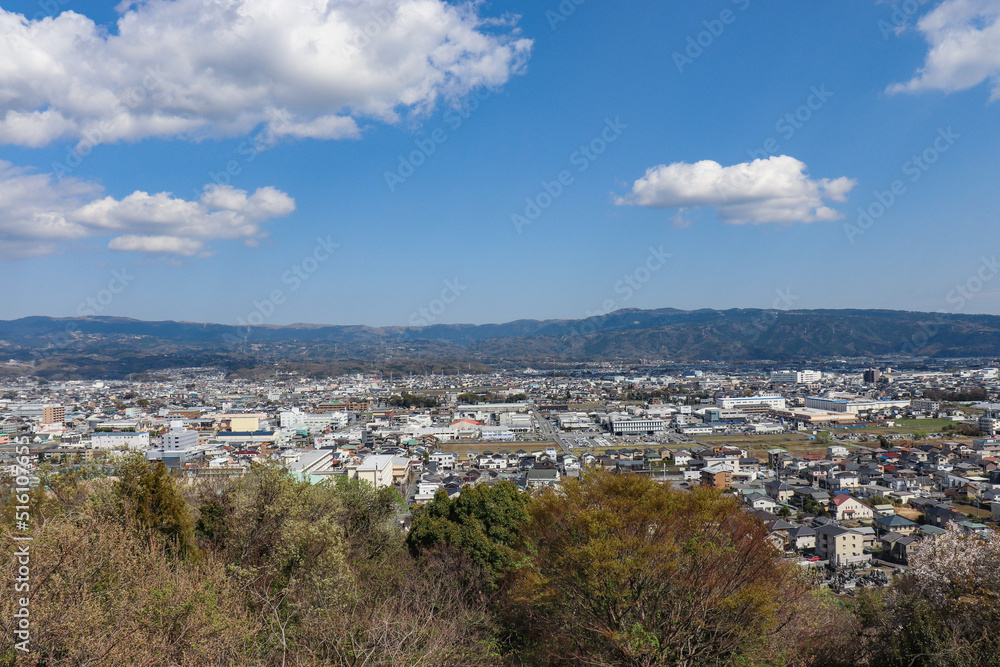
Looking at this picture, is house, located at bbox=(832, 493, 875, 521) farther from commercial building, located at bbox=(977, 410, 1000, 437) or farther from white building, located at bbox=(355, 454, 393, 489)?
commercial building, located at bbox=(977, 410, 1000, 437)

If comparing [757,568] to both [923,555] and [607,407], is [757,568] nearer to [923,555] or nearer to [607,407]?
[923,555]

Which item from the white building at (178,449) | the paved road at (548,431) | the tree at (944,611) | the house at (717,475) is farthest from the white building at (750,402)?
the tree at (944,611)

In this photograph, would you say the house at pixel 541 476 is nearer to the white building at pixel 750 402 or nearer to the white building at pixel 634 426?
the white building at pixel 634 426

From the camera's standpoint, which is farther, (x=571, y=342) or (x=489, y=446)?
(x=571, y=342)

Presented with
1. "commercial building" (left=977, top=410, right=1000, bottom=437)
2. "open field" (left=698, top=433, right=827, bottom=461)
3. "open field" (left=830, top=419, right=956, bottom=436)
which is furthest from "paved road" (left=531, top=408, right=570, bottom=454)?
"commercial building" (left=977, top=410, right=1000, bottom=437)

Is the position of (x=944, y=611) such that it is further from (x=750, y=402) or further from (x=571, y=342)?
(x=571, y=342)

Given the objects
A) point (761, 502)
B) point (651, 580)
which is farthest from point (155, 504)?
point (761, 502)
